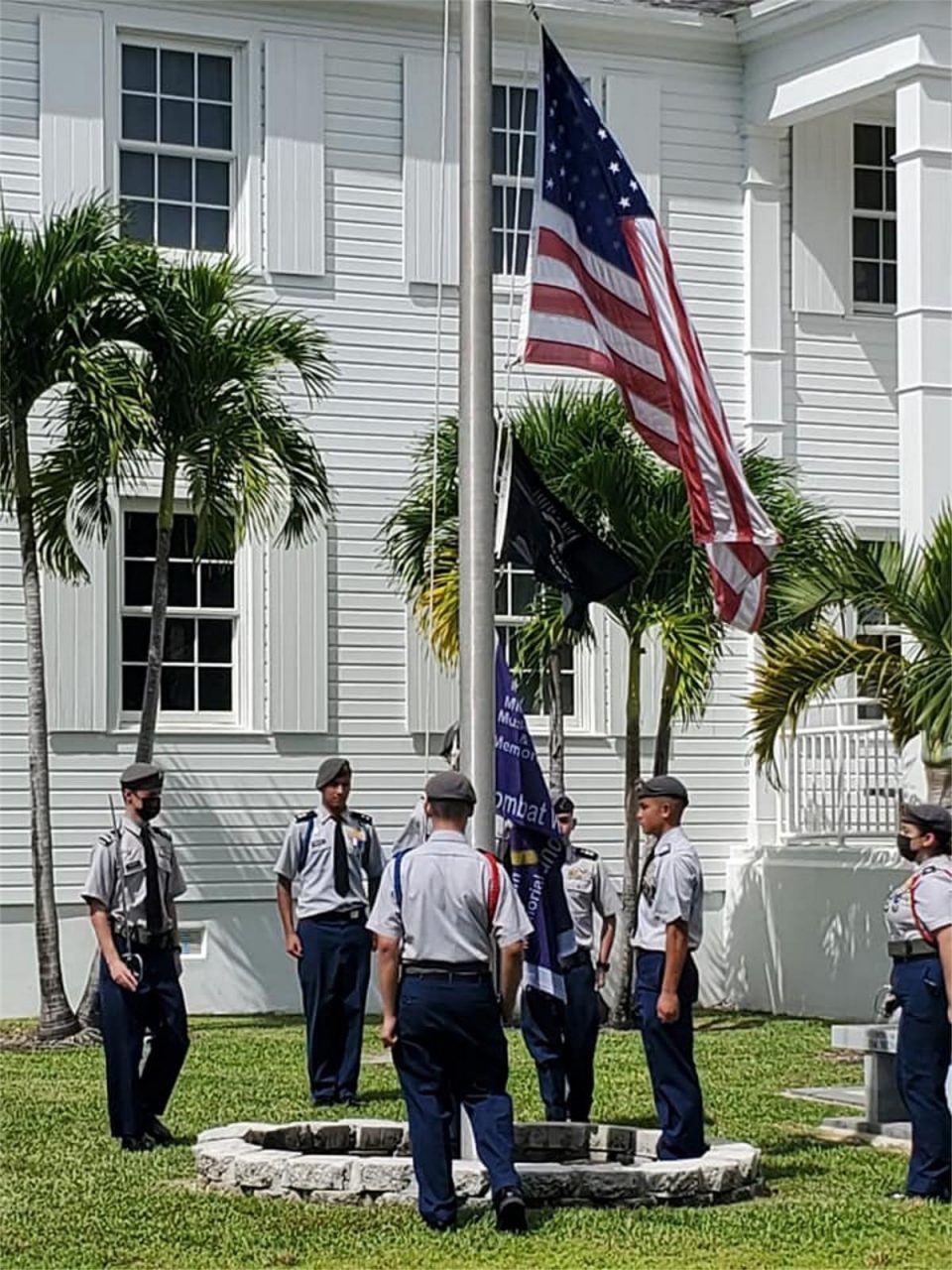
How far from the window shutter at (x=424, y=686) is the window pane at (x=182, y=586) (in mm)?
1829

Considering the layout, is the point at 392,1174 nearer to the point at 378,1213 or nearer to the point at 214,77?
the point at 378,1213

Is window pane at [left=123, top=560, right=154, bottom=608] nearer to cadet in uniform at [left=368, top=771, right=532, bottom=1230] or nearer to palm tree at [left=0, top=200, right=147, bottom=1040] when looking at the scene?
palm tree at [left=0, top=200, right=147, bottom=1040]

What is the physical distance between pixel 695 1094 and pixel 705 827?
11196mm

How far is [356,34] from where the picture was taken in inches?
841

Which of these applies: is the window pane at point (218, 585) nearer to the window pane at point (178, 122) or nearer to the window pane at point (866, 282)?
the window pane at point (178, 122)

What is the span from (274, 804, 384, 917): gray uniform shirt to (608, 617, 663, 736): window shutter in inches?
300

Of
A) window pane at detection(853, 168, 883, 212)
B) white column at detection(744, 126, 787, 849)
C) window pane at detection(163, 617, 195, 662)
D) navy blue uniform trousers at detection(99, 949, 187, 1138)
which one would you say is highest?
window pane at detection(853, 168, 883, 212)

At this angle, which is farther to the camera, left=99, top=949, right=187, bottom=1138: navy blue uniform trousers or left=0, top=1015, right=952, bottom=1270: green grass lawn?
left=99, top=949, right=187, bottom=1138: navy blue uniform trousers

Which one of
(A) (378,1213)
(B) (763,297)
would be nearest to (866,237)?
(B) (763,297)

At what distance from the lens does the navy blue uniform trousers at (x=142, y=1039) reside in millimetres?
12250

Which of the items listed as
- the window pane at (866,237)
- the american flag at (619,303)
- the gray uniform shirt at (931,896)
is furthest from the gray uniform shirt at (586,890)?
the window pane at (866,237)

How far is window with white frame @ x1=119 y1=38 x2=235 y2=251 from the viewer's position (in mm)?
20734

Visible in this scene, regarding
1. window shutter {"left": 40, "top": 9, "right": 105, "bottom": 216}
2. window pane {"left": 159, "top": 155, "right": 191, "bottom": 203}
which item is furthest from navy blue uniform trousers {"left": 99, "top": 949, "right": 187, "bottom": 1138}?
window pane {"left": 159, "top": 155, "right": 191, "bottom": 203}

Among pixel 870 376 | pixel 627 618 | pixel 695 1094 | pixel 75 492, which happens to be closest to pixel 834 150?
pixel 870 376
